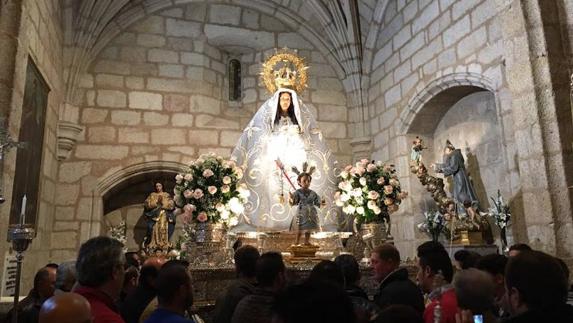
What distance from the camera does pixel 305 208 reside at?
5523 mm

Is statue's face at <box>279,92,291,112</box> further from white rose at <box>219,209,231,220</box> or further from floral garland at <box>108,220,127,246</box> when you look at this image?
floral garland at <box>108,220,127,246</box>

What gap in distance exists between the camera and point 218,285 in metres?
4.99

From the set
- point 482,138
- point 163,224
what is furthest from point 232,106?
point 482,138

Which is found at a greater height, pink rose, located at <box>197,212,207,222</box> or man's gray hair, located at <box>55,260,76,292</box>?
pink rose, located at <box>197,212,207,222</box>

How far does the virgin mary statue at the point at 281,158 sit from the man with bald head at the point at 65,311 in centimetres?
464

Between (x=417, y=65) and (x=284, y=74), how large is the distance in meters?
2.68

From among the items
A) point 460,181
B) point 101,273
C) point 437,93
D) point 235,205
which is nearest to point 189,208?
point 235,205

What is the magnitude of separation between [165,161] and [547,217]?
6671mm

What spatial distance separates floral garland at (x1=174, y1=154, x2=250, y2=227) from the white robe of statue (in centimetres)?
45

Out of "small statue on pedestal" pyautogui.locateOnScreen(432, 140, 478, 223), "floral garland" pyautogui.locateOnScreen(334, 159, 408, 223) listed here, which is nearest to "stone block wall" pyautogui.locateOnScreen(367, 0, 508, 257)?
"small statue on pedestal" pyautogui.locateOnScreen(432, 140, 478, 223)

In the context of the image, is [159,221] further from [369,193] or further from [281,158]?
[369,193]

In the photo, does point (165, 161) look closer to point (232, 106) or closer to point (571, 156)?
point (232, 106)

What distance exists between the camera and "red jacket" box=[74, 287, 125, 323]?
1898mm

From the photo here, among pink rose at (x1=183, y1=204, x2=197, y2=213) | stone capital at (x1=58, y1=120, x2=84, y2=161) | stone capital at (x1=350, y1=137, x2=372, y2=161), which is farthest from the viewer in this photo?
stone capital at (x1=350, y1=137, x2=372, y2=161)
